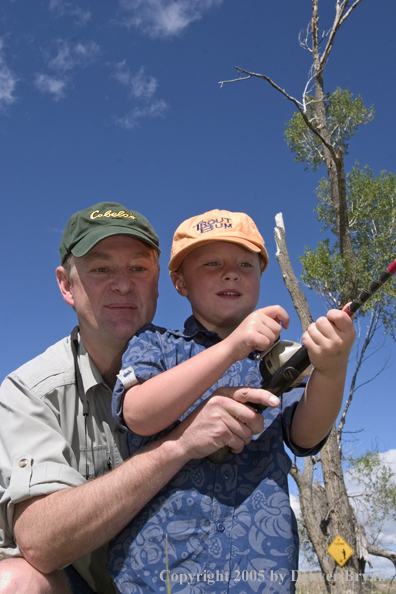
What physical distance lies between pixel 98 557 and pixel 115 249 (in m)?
1.44

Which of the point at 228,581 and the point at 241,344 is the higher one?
the point at 241,344

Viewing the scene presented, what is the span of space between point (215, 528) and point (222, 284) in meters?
0.91

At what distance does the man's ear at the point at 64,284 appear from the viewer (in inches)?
107

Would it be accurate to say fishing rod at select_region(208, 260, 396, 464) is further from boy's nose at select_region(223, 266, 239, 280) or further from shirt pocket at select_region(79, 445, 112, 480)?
shirt pocket at select_region(79, 445, 112, 480)

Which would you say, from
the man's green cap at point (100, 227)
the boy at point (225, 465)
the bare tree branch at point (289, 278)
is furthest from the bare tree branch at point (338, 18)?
the boy at point (225, 465)

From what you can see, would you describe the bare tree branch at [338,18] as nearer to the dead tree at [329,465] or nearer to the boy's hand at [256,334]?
the dead tree at [329,465]

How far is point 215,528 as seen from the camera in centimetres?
170

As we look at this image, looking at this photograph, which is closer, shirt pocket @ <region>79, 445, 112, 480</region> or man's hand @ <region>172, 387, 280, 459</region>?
man's hand @ <region>172, 387, 280, 459</region>

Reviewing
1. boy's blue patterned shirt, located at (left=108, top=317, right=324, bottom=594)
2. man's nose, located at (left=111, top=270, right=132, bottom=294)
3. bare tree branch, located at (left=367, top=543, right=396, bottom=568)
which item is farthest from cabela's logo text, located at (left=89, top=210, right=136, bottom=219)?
bare tree branch, located at (left=367, top=543, right=396, bottom=568)

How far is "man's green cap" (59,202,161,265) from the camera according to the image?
245 cm

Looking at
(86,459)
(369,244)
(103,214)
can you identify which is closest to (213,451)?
(86,459)

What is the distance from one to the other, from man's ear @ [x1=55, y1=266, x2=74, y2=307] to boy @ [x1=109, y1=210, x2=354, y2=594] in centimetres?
81

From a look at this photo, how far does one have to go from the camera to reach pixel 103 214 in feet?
8.50

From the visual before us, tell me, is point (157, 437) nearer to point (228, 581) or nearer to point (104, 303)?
point (228, 581)
